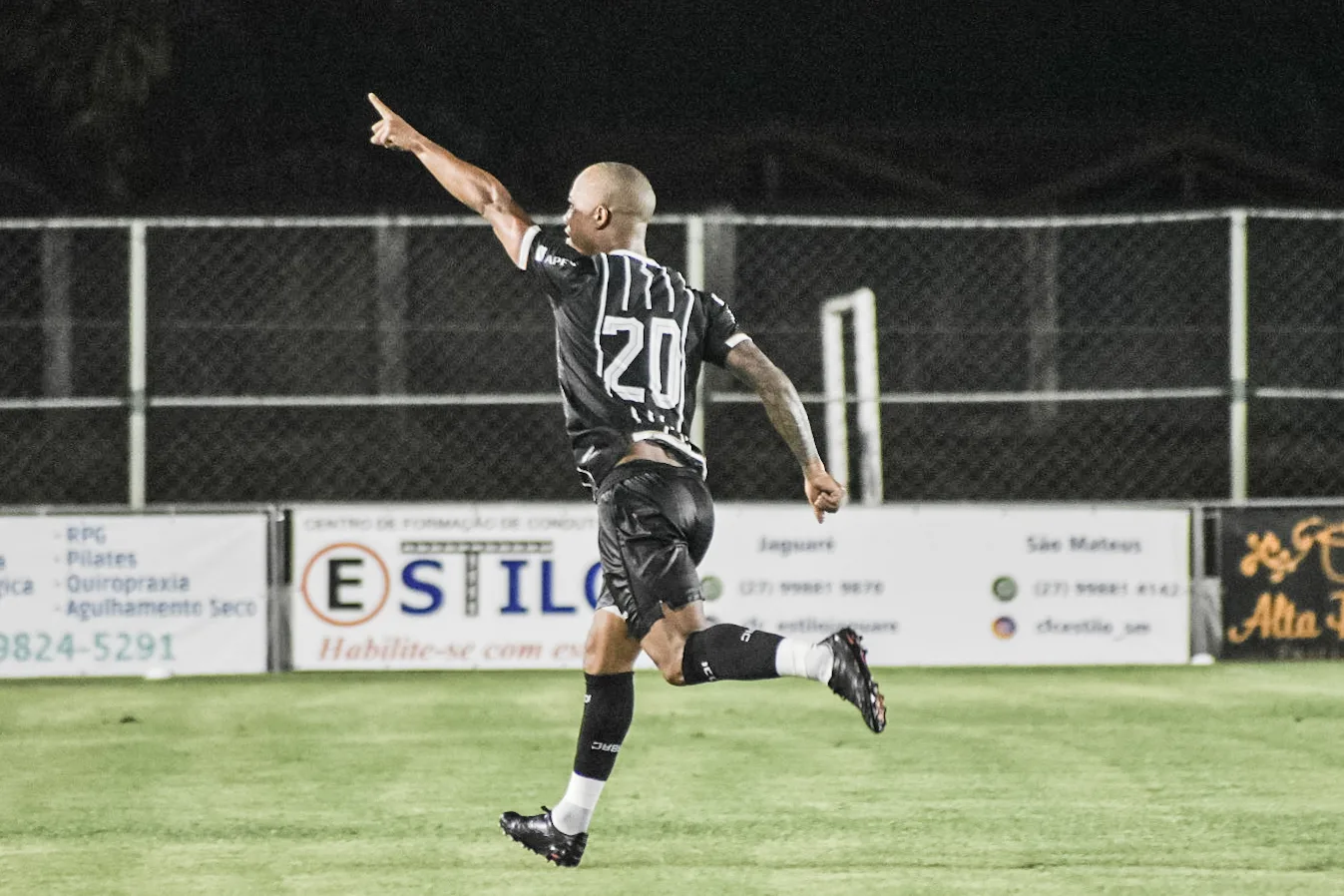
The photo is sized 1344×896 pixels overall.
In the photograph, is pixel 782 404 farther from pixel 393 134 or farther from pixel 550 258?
pixel 393 134

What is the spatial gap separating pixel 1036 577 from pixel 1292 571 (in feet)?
5.30

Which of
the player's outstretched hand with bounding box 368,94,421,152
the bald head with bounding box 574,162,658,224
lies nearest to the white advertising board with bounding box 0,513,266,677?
the player's outstretched hand with bounding box 368,94,421,152

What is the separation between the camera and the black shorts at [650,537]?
552 cm

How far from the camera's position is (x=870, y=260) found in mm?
24812

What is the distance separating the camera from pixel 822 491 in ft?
18.8

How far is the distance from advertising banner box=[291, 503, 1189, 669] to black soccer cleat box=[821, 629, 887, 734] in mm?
6188

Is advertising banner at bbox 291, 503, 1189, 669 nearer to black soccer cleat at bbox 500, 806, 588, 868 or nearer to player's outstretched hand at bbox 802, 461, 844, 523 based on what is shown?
black soccer cleat at bbox 500, 806, 588, 868

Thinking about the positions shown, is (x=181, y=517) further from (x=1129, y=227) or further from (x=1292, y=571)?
(x=1129, y=227)

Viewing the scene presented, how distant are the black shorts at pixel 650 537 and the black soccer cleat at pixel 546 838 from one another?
685 millimetres

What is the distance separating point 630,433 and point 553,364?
1583cm

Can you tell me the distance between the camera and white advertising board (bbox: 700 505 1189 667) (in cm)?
1164

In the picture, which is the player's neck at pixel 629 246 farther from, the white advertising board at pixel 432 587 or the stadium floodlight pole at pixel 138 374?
the stadium floodlight pole at pixel 138 374

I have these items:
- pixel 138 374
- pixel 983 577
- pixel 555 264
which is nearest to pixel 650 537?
pixel 555 264

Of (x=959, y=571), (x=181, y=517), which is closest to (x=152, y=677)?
(x=181, y=517)
